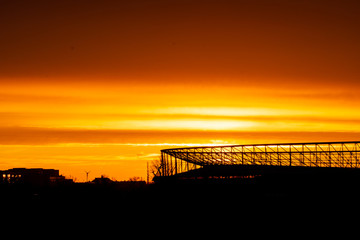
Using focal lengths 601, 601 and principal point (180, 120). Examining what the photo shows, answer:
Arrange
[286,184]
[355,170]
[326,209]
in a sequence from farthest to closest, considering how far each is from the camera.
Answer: [286,184] → [355,170] → [326,209]

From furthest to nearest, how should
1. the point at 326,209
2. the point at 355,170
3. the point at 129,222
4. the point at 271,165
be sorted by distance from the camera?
the point at 271,165, the point at 355,170, the point at 326,209, the point at 129,222

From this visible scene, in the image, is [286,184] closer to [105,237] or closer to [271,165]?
[271,165]

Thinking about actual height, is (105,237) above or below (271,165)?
below

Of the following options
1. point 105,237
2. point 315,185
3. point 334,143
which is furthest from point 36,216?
point 334,143

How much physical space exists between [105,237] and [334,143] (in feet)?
129

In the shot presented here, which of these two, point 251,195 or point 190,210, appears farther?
point 251,195

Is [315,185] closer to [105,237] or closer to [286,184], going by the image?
[286,184]

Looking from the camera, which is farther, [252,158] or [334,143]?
[252,158]

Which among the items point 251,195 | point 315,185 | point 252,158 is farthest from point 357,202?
point 252,158

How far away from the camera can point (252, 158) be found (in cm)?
6994

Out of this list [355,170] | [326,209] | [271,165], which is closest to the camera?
[326,209]

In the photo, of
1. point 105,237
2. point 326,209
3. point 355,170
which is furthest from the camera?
point 355,170

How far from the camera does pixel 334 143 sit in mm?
63844

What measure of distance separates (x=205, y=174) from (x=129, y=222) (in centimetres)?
4228
